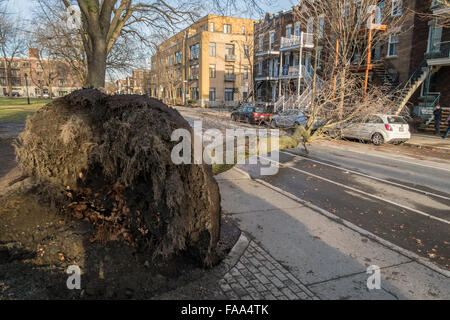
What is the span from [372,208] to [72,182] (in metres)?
6.14

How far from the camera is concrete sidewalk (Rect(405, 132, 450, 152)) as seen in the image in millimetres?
14951

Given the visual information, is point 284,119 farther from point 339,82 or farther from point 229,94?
point 229,94

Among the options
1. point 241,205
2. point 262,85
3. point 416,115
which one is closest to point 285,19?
point 262,85

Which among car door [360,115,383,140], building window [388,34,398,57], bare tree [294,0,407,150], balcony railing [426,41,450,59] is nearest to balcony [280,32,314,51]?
bare tree [294,0,407,150]

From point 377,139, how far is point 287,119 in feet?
28.2

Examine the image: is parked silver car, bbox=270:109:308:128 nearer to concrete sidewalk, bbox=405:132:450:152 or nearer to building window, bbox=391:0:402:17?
concrete sidewalk, bbox=405:132:450:152

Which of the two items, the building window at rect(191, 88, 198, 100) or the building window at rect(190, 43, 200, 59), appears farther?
the building window at rect(191, 88, 198, 100)

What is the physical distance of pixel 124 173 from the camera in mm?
3514

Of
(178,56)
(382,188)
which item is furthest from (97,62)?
(178,56)

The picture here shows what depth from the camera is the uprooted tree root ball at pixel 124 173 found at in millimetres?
3428

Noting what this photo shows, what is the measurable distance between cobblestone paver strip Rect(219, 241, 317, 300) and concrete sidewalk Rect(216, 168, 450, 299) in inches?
5.2

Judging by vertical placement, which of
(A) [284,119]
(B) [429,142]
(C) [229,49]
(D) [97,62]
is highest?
(C) [229,49]
